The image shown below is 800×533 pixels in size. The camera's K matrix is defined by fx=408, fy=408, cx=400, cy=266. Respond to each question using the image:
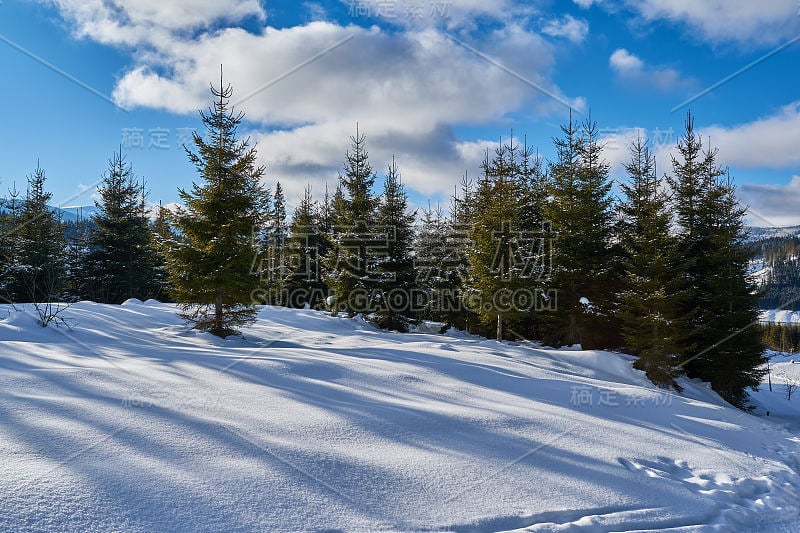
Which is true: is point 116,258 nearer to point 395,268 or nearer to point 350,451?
point 395,268

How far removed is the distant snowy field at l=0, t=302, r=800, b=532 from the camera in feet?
11.5

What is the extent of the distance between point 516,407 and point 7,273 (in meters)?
28.7

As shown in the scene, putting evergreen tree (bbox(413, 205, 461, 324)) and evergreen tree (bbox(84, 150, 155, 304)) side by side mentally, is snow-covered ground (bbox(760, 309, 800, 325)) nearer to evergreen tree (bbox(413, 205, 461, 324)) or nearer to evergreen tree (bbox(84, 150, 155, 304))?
evergreen tree (bbox(413, 205, 461, 324))

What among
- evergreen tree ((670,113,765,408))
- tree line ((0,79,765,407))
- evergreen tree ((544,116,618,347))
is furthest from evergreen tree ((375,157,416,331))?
evergreen tree ((670,113,765,408))

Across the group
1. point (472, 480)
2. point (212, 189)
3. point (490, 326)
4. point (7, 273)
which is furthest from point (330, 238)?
point (7, 273)

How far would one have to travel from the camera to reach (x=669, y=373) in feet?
50.0

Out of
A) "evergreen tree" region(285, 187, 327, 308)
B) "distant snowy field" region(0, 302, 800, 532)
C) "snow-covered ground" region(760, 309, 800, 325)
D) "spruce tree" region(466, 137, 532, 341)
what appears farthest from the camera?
"snow-covered ground" region(760, 309, 800, 325)

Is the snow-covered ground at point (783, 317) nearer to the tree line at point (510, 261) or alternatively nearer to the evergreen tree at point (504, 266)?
the tree line at point (510, 261)

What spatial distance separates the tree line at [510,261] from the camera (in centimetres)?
1387

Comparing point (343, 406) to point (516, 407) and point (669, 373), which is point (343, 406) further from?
point (669, 373)

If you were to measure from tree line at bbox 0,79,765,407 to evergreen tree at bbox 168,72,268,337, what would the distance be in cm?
5

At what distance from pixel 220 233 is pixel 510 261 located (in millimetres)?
11484

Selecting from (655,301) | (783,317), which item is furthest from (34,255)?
(783,317)

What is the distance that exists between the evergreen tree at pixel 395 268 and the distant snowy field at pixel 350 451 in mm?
10881
